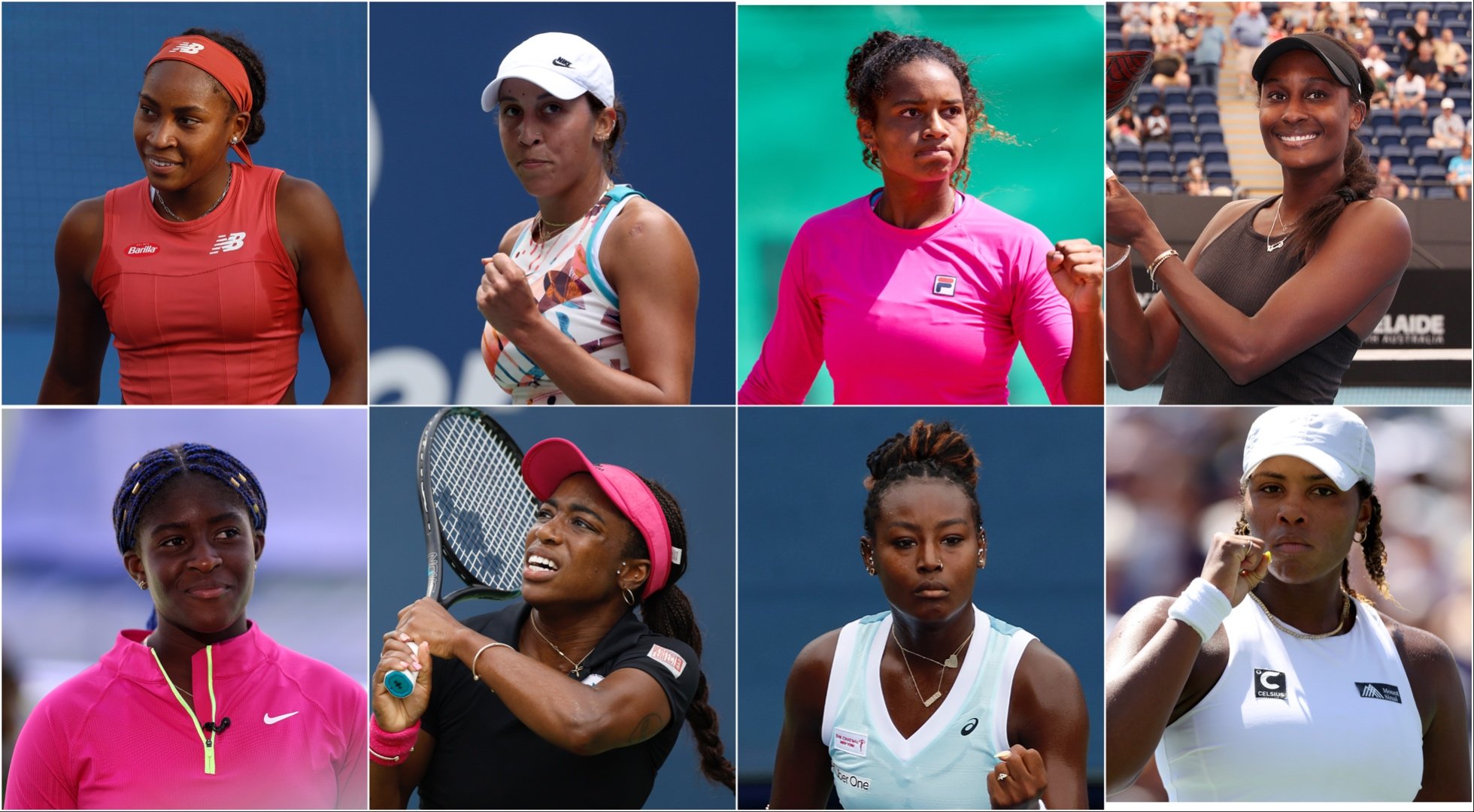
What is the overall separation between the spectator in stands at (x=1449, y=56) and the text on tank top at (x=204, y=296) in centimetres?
334

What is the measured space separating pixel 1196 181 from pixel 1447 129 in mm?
741

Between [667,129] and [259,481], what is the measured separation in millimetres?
1511

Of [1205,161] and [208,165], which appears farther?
[1205,161]

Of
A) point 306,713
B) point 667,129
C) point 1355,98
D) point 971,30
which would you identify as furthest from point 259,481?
point 1355,98

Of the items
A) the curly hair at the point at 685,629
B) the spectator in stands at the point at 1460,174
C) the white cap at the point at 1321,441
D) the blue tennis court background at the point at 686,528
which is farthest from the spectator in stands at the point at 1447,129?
the curly hair at the point at 685,629

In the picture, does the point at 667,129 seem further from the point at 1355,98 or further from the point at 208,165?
the point at 1355,98

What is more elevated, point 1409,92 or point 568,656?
point 1409,92

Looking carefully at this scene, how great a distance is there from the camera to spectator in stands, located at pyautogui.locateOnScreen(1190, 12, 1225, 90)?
162 inches

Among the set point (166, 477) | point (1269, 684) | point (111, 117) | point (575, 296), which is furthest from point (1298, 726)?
point (111, 117)

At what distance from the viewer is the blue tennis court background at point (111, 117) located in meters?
3.95

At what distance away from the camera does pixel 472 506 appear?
3.88 metres

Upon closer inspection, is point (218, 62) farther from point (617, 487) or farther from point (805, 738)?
point (805, 738)

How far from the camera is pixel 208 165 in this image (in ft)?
12.5

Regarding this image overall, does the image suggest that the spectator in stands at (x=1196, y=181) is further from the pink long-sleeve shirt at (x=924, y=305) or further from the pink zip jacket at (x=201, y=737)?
the pink zip jacket at (x=201, y=737)
